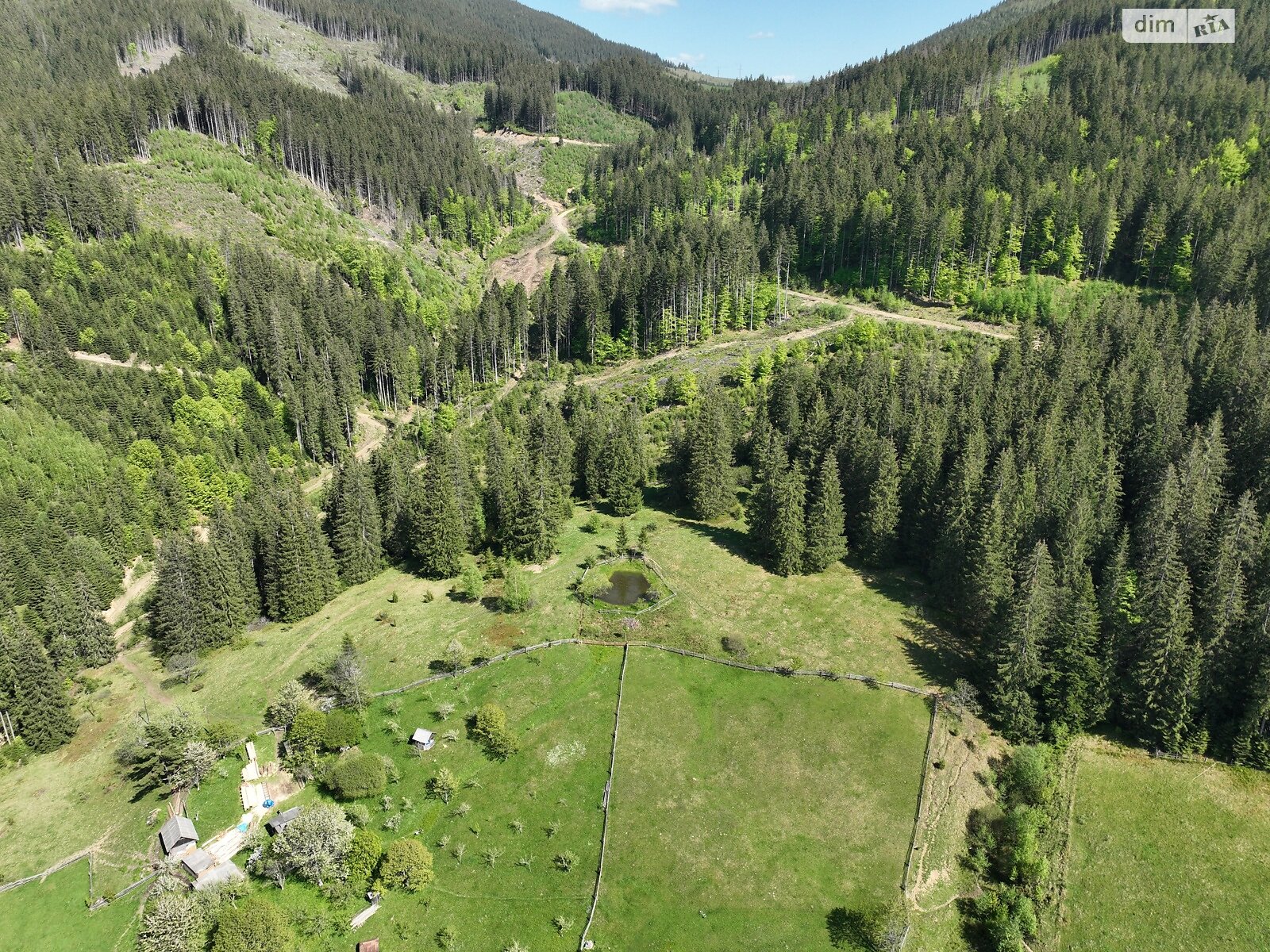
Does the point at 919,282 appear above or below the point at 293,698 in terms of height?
above

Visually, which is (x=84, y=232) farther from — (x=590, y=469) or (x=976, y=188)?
(x=976, y=188)

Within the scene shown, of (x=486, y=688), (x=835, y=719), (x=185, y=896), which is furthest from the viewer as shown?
(x=486, y=688)

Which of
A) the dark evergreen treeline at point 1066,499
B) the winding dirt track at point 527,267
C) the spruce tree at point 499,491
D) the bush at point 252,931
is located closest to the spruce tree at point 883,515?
the dark evergreen treeline at point 1066,499

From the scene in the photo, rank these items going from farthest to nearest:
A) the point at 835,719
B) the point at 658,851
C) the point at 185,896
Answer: the point at 835,719 → the point at 658,851 → the point at 185,896

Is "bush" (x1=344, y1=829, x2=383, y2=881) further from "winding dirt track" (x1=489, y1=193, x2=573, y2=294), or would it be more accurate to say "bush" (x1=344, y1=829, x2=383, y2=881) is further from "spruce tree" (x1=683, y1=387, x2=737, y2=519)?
"winding dirt track" (x1=489, y1=193, x2=573, y2=294)

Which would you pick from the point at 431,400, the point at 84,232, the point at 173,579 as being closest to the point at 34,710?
the point at 173,579

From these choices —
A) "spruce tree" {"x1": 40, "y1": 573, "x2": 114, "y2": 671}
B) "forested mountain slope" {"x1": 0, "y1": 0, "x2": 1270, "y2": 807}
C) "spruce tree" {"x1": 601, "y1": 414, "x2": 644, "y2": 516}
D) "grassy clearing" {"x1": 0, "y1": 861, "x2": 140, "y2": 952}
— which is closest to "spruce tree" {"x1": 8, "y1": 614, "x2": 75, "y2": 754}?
"forested mountain slope" {"x1": 0, "y1": 0, "x2": 1270, "y2": 807}

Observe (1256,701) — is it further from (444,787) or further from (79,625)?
(79,625)
